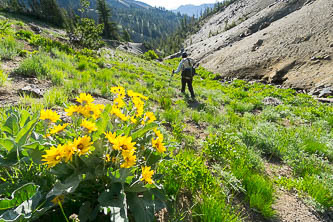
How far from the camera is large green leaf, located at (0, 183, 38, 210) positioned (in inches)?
37.8

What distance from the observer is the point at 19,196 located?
3.31 ft

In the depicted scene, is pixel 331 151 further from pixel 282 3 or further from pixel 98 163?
pixel 282 3

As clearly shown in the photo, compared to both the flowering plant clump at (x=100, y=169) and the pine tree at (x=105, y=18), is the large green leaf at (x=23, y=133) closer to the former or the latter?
the flowering plant clump at (x=100, y=169)

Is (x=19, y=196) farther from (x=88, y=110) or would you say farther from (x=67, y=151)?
(x=88, y=110)

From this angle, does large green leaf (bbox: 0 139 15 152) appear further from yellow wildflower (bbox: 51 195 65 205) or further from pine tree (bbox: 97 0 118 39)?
pine tree (bbox: 97 0 118 39)

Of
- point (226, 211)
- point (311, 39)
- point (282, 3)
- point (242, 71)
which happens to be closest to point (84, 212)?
point (226, 211)

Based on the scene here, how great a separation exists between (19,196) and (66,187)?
12.5 inches

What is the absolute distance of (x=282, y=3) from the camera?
26828mm

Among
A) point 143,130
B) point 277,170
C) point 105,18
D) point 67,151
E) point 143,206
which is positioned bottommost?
point 277,170

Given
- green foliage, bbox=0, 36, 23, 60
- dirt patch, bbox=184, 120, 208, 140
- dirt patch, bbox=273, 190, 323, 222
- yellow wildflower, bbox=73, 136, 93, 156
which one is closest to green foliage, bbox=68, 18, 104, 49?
green foliage, bbox=0, 36, 23, 60

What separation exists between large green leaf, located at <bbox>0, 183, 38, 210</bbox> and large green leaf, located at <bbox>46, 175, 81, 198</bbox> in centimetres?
19

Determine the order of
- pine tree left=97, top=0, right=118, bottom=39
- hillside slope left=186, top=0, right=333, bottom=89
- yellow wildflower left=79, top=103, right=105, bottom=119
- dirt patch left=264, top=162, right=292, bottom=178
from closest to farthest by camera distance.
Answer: yellow wildflower left=79, top=103, right=105, bottom=119
dirt patch left=264, top=162, right=292, bottom=178
hillside slope left=186, top=0, right=333, bottom=89
pine tree left=97, top=0, right=118, bottom=39

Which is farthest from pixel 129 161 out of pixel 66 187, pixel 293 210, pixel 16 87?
pixel 16 87

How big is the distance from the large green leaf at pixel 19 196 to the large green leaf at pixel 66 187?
19 cm
